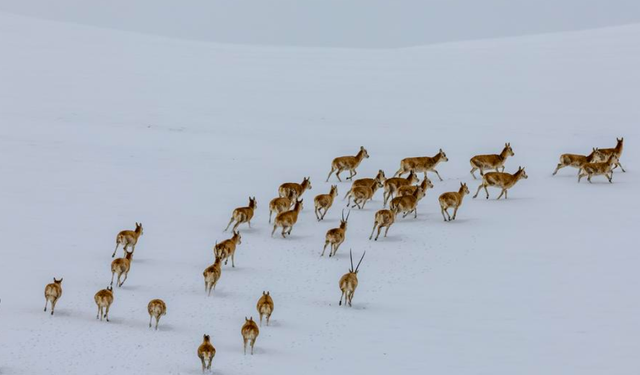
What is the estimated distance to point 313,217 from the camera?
84.6 feet

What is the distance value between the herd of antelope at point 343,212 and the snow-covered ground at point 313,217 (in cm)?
37

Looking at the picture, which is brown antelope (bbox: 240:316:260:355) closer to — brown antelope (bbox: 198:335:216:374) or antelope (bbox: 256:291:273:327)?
brown antelope (bbox: 198:335:216:374)

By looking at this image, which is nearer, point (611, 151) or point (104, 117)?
point (611, 151)

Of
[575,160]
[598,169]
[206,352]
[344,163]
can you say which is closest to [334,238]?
[206,352]

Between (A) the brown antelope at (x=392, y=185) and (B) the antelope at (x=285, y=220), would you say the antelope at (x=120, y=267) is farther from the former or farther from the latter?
(A) the brown antelope at (x=392, y=185)

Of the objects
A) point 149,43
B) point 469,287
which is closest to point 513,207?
point 469,287

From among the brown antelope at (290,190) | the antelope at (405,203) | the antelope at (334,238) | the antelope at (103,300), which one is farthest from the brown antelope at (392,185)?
the antelope at (103,300)

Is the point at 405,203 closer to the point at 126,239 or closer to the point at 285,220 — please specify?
the point at 285,220

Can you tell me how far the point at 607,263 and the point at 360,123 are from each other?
21240 millimetres

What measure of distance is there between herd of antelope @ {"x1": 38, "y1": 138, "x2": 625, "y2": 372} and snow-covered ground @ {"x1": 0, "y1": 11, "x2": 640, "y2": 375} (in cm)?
37

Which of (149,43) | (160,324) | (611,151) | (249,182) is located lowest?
(160,324)

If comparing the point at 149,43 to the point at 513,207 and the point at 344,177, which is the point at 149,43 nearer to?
the point at 344,177

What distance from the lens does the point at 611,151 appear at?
101ft

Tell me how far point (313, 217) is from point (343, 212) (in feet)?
2.86
